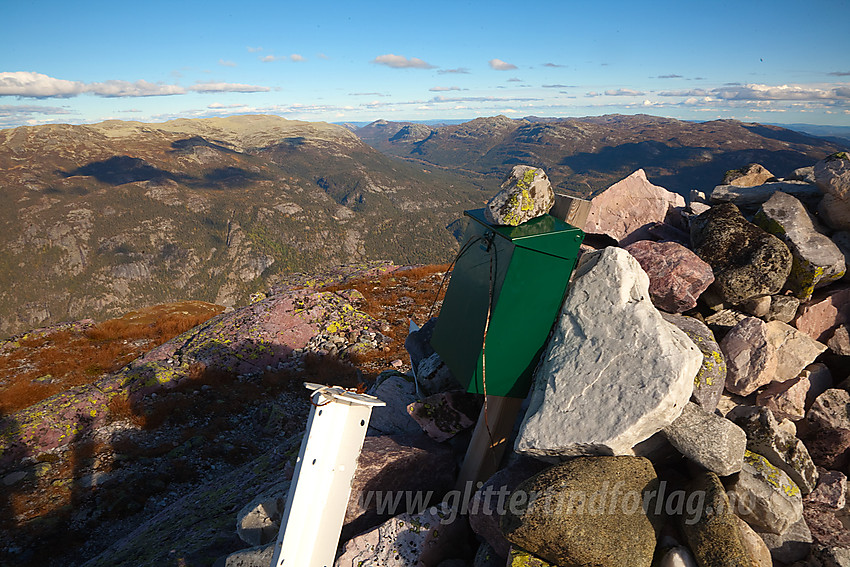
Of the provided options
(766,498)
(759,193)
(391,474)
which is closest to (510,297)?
(391,474)

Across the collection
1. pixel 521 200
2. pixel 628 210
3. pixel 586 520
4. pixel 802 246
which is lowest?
pixel 586 520

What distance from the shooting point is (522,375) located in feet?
20.4

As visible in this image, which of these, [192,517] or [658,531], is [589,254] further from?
[192,517]

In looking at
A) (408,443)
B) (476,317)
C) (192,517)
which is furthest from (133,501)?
(476,317)

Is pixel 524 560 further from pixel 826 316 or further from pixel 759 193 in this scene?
pixel 759 193

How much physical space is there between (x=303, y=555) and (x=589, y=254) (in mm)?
5450

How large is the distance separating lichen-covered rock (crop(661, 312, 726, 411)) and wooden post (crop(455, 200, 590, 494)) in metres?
2.32

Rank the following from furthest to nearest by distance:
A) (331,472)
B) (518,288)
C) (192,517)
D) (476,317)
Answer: (192,517)
(476,317)
(518,288)
(331,472)

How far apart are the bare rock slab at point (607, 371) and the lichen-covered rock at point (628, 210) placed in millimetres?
3652

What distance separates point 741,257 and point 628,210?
2.81 m

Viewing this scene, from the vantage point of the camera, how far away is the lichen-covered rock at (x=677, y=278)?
22.5 ft

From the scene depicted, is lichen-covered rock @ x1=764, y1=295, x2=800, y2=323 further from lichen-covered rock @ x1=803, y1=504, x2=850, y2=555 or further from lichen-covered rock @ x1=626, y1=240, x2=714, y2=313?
lichen-covered rock @ x1=803, y1=504, x2=850, y2=555

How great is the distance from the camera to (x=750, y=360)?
21.2ft

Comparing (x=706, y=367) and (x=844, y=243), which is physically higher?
(x=844, y=243)
